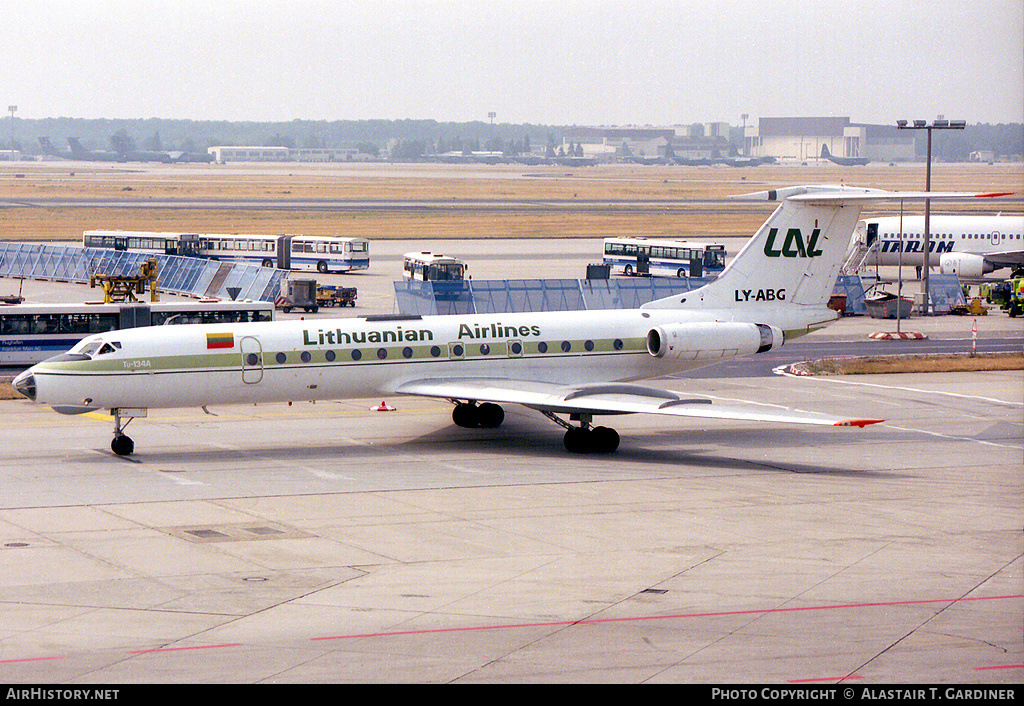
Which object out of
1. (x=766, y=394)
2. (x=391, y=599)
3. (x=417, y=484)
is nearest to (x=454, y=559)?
(x=391, y=599)

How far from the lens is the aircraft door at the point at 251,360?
3200 cm

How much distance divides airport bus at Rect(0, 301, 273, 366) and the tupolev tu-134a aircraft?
1679cm

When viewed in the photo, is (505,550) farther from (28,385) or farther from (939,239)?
(939,239)

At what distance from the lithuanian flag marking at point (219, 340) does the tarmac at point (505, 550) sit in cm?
288

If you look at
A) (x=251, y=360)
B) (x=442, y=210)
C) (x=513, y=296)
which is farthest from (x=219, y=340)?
(x=442, y=210)

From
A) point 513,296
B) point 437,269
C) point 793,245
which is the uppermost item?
point 793,245

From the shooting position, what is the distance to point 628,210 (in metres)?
145

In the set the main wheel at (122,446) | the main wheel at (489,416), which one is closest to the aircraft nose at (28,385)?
the main wheel at (122,446)

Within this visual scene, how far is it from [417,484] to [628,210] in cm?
11910

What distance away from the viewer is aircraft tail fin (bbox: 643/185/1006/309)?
3650 centimetres

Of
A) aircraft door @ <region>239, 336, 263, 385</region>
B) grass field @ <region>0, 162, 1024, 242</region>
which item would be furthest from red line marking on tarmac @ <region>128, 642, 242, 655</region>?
grass field @ <region>0, 162, 1024, 242</region>

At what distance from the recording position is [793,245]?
36688 millimetres

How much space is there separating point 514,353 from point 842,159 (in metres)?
85.0
